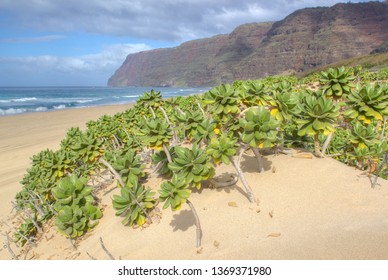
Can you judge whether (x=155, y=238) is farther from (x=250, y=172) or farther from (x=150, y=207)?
(x=250, y=172)

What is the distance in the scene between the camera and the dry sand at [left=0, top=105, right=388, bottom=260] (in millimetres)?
3188

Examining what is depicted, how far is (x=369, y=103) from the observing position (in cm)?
409

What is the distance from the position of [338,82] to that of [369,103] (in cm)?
67

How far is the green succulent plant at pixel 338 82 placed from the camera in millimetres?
4488

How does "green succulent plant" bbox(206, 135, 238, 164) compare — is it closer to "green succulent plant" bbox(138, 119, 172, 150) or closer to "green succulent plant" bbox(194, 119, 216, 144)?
"green succulent plant" bbox(194, 119, 216, 144)

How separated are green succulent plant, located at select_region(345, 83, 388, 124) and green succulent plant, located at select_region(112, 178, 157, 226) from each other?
337 cm

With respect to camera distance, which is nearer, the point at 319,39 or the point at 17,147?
the point at 17,147

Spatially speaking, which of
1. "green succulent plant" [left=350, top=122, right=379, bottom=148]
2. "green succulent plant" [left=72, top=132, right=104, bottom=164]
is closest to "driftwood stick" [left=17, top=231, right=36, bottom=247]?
"green succulent plant" [left=72, top=132, right=104, bottom=164]

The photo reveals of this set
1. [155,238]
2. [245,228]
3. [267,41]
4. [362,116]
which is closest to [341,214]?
[245,228]

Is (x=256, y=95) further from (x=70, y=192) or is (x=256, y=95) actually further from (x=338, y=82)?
(x=70, y=192)

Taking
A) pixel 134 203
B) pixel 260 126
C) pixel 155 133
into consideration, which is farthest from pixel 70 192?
pixel 260 126

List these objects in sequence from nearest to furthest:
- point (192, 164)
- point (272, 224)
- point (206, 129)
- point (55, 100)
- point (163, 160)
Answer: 1. point (192, 164)
2. point (272, 224)
3. point (206, 129)
4. point (163, 160)
5. point (55, 100)

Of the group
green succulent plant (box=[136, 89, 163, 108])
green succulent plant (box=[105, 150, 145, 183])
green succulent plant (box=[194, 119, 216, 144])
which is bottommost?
green succulent plant (box=[105, 150, 145, 183])

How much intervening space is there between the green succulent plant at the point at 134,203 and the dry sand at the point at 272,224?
20 cm
